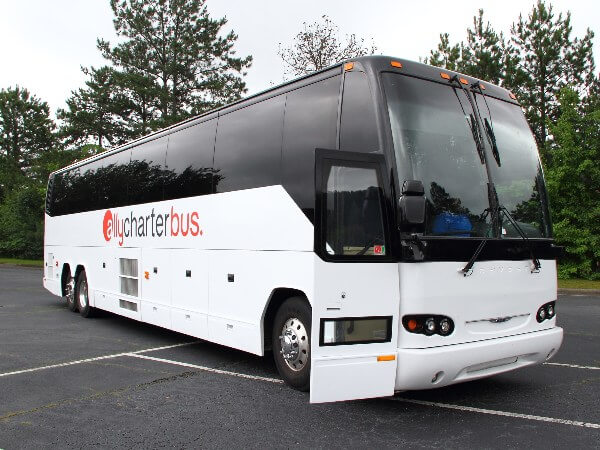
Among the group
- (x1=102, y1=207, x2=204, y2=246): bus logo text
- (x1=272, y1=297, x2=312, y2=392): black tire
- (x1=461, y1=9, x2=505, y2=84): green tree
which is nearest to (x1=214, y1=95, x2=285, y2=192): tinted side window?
(x1=102, y1=207, x2=204, y2=246): bus logo text

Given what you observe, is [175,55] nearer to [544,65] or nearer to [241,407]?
[544,65]

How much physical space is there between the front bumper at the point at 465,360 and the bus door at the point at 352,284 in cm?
15

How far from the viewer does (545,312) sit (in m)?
5.75

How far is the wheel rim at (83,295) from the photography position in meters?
11.9

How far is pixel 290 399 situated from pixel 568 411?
261 centimetres

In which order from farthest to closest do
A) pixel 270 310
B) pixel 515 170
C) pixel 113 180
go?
pixel 113 180, pixel 270 310, pixel 515 170

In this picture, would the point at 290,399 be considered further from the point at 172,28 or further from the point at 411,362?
the point at 172,28

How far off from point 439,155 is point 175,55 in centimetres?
3348

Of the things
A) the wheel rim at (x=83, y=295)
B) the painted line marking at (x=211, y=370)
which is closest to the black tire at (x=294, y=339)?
the painted line marking at (x=211, y=370)

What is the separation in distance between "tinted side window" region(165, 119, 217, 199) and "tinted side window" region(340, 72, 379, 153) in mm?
2688

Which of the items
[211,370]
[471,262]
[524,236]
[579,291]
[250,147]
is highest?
[250,147]

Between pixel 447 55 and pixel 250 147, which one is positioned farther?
pixel 447 55

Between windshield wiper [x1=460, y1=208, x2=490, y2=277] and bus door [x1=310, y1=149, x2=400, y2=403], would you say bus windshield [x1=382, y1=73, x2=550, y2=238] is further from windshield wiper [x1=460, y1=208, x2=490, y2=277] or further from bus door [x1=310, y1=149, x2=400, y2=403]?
bus door [x1=310, y1=149, x2=400, y2=403]

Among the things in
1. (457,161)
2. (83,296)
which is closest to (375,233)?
(457,161)
